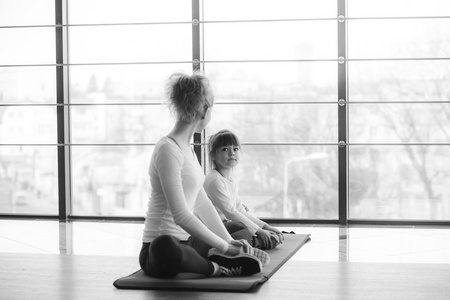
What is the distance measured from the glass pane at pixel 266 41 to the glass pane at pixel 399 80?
0.30 m

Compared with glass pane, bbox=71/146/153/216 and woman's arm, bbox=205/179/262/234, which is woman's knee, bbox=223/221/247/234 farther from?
glass pane, bbox=71/146/153/216

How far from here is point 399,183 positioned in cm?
593

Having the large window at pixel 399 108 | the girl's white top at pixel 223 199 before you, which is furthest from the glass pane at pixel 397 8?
the girl's white top at pixel 223 199

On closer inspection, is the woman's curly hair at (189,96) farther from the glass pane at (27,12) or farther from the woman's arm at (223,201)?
the glass pane at (27,12)

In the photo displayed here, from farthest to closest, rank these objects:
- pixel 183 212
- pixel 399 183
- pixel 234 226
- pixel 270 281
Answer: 1. pixel 399 183
2. pixel 234 226
3. pixel 270 281
4. pixel 183 212

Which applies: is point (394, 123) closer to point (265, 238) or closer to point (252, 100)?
point (252, 100)

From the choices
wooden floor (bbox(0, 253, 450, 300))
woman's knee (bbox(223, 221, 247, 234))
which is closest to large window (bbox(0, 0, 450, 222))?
woman's knee (bbox(223, 221, 247, 234))

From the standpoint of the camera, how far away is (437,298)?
286cm

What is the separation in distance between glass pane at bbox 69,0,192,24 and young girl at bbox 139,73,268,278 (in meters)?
3.06

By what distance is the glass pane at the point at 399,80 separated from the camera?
19.0ft

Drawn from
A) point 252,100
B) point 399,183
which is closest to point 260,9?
point 252,100

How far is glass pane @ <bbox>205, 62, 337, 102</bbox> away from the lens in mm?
5926

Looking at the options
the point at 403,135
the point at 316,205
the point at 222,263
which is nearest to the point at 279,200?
the point at 316,205

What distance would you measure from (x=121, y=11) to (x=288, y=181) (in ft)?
6.27
